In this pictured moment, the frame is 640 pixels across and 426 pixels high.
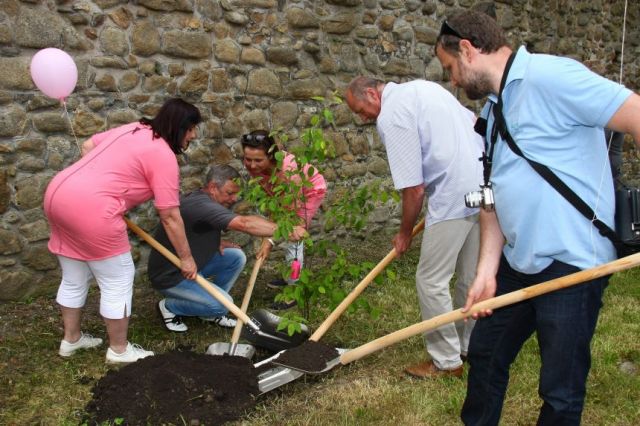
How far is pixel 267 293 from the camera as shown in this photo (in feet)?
16.8

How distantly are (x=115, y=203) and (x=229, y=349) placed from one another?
42.6 inches

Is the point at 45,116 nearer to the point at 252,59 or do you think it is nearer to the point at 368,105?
the point at 252,59

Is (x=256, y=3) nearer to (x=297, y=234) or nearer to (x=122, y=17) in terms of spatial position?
(x=122, y=17)

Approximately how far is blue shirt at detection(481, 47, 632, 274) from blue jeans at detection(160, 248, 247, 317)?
90.5 inches

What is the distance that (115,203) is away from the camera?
3.54 metres

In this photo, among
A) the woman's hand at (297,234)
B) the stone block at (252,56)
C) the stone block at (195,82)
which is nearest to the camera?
the woman's hand at (297,234)

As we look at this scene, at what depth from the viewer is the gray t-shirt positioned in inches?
158

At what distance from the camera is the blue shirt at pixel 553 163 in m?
2.05

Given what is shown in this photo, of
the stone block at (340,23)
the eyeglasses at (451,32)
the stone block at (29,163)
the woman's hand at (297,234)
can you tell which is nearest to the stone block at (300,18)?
the stone block at (340,23)

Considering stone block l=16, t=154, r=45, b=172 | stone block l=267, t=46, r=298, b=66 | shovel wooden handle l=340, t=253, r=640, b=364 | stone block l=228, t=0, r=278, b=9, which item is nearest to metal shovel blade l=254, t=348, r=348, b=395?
shovel wooden handle l=340, t=253, r=640, b=364

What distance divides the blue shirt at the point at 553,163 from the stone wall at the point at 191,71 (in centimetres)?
232

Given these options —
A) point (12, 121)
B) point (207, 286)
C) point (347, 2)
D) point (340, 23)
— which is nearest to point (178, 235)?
point (207, 286)

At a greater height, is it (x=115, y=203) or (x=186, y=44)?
(x=186, y=44)

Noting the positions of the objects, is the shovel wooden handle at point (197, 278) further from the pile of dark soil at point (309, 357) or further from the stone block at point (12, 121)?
the stone block at point (12, 121)
